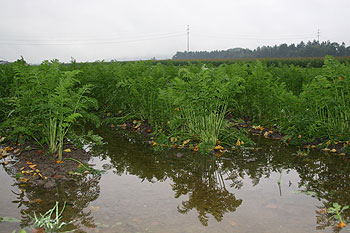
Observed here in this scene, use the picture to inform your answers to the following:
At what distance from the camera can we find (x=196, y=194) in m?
4.17

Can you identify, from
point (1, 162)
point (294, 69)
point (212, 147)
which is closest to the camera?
point (1, 162)

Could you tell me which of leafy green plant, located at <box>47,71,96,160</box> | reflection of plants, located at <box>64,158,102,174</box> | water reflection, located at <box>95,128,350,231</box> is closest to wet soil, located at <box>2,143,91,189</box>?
reflection of plants, located at <box>64,158,102,174</box>

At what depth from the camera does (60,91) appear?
15.7ft

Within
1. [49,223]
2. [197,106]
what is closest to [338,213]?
[49,223]

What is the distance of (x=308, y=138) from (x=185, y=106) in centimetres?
255

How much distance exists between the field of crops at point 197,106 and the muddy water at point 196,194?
569 millimetres

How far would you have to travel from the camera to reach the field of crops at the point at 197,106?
5188 mm

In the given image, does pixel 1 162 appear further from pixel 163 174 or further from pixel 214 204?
pixel 214 204

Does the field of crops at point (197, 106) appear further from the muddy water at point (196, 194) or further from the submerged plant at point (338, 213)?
the submerged plant at point (338, 213)

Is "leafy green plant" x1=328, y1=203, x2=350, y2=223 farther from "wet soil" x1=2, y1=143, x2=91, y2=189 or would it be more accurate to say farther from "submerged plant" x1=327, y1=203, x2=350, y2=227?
"wet soil" x1=2, y1=143, x2=91, y2=189

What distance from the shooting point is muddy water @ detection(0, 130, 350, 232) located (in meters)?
3.35

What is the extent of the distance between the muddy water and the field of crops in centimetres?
57

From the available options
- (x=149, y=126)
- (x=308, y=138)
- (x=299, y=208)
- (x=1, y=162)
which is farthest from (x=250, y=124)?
(x=1, y=162)

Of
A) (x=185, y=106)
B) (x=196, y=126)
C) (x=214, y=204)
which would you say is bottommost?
(x=214, y=204)
